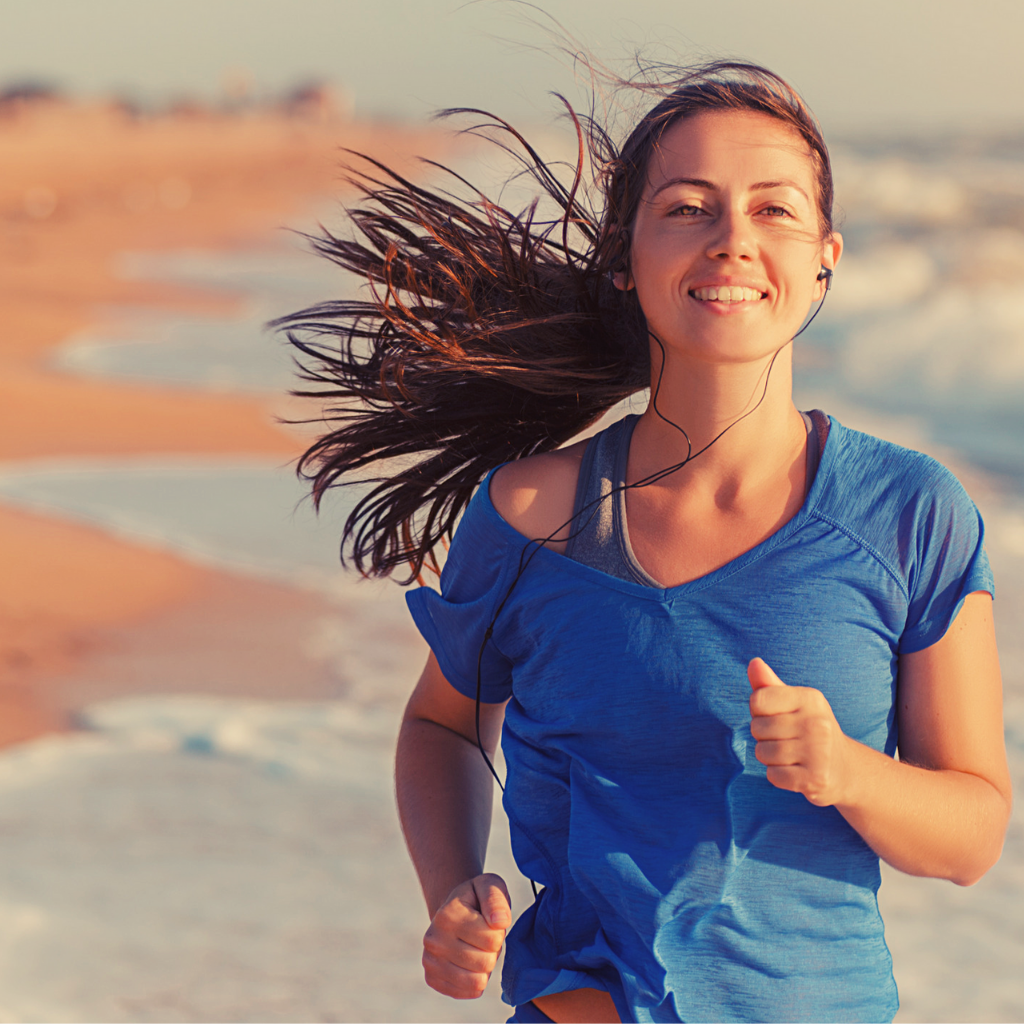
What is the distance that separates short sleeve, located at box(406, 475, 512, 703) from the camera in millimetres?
1974

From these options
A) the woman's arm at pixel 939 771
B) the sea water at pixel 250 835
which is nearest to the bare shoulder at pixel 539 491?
the woman's arm at pixel 939 771

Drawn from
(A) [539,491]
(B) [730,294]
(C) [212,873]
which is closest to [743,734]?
(A) [539,491]

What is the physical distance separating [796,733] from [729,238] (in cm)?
68

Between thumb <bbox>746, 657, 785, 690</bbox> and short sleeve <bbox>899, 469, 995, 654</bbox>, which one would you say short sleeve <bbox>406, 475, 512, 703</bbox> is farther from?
short sleeve <bbox>899, 469, 995, 654</bbox>

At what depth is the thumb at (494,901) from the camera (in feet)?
5.95

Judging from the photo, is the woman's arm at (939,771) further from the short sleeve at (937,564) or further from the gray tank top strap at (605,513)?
the gray tank top strap at (605,513)

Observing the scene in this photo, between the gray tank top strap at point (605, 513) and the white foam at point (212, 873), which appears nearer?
the gray tank top strap at point (605, 513)

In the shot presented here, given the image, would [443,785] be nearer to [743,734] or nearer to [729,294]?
[743,734]

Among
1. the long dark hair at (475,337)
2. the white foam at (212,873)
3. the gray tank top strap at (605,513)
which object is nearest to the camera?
the gray tank top strap at (605,513)

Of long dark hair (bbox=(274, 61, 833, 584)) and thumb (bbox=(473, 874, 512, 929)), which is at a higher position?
long dark hair (bbox=(274, 61, 833, 584))

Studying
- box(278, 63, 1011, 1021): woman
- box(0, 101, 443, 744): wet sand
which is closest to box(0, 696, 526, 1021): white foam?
box(0, 101, 443, 744): wet sand

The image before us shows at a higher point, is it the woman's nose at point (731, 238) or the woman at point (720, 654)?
the woman's nose at point (731, 238)

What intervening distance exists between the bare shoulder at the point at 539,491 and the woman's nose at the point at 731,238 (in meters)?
0.40

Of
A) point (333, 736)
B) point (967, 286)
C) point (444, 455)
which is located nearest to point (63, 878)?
point (333, 736)
